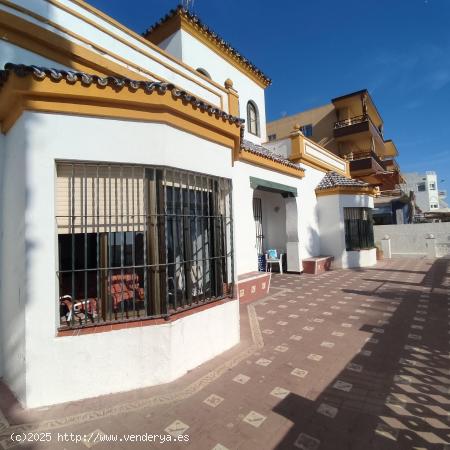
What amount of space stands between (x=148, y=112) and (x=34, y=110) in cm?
128

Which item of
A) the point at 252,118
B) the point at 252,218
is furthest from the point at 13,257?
the point at 252,118

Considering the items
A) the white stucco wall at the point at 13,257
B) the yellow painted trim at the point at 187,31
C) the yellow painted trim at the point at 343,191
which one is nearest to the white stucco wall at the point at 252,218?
the yellow painted trim at the point at 343,191

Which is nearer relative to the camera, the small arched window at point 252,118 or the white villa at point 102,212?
the white villa at point 102,212

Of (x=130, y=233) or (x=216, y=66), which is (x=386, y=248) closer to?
(x=216, y=66)

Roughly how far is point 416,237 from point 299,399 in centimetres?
1871

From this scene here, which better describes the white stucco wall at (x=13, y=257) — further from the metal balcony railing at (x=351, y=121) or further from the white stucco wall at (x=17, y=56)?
the metal balcony railing at (x=351, y=121)

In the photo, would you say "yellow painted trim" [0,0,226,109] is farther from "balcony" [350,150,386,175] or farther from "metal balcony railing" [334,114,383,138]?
"metal balcony railing" [334,114,383,138]

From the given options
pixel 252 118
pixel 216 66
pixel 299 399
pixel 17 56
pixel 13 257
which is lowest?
pixel 299 399

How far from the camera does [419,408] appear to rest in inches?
122

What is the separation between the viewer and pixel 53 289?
11.0 feet

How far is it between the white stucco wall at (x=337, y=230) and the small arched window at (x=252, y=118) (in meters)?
4.31

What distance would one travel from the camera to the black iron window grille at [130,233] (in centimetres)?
367

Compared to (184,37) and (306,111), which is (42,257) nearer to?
(184,37)

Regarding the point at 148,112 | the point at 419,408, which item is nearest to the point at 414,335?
the point at 419,408
